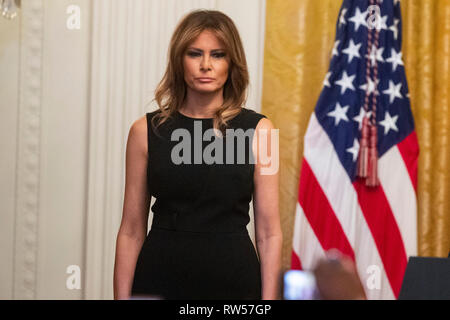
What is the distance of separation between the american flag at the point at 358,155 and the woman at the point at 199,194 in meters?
1.57

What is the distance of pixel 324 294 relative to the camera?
0.81 metres

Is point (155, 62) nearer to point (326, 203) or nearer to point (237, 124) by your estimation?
point (326, 203)

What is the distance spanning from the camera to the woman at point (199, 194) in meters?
1.96

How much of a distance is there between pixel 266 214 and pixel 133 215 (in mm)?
437

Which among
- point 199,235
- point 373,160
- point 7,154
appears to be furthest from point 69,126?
point 199,235

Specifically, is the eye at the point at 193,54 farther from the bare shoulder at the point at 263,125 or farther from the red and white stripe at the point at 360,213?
the red and white stripe at the point at 360,213

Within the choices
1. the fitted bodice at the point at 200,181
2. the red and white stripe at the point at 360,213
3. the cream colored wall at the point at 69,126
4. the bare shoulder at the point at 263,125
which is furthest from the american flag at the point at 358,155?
the fitted bodice at the point at 200,181

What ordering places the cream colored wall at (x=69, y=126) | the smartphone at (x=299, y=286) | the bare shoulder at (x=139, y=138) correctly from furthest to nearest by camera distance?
the cream colored wall at (x=69, y=126)
the bare shoulder at (x=139, y=138)
the smartphone at (x=299, y=286)

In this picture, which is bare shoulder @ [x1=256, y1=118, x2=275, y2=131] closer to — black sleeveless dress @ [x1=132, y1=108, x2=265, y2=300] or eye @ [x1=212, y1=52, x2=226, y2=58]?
black sleeveless dress @ [x1=132, y1=108, x2=265, y2=300]

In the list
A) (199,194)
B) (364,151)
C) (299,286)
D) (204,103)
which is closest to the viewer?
(299,286)

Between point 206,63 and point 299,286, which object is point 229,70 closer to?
point 206,63

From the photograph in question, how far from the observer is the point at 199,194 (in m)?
1.97
